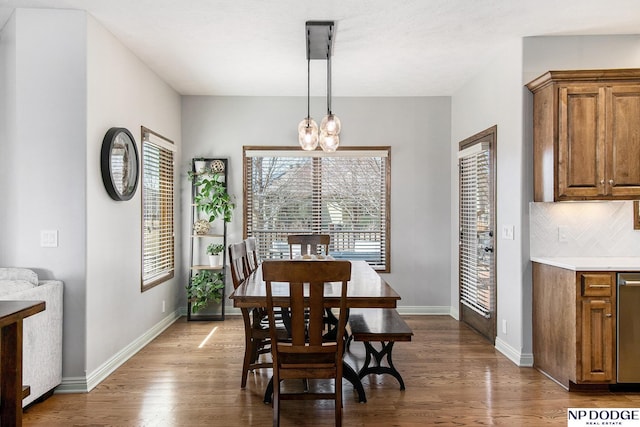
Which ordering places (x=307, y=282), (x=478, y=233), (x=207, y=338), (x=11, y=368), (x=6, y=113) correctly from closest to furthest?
(x=11, y=368) → (x=307, y=282) → (x=6, y=113) → (x=207, y=338) → (x=478, y=233)

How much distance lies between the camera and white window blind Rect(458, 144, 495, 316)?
14.5 ft

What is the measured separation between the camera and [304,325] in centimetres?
249


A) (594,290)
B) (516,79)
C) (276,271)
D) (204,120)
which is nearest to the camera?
(276,271)

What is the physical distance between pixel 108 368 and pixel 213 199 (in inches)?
91.4

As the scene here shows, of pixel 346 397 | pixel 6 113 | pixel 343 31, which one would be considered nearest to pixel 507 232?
pixel 346 397

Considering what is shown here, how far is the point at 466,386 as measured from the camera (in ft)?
10.7

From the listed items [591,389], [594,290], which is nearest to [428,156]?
[594,290]

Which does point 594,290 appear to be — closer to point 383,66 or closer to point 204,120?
point 383,66

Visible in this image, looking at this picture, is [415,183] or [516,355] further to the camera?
[415,183]

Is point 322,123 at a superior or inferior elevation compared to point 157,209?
superior

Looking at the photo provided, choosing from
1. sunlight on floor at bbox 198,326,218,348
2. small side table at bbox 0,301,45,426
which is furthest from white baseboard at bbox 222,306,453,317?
small side table at bbox 0,301,45,426

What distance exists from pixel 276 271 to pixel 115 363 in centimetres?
217

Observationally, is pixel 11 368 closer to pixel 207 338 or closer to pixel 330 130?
pixel 330 130

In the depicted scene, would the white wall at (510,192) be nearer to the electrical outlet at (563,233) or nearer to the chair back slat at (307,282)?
the electrical outlet at (563,233)
